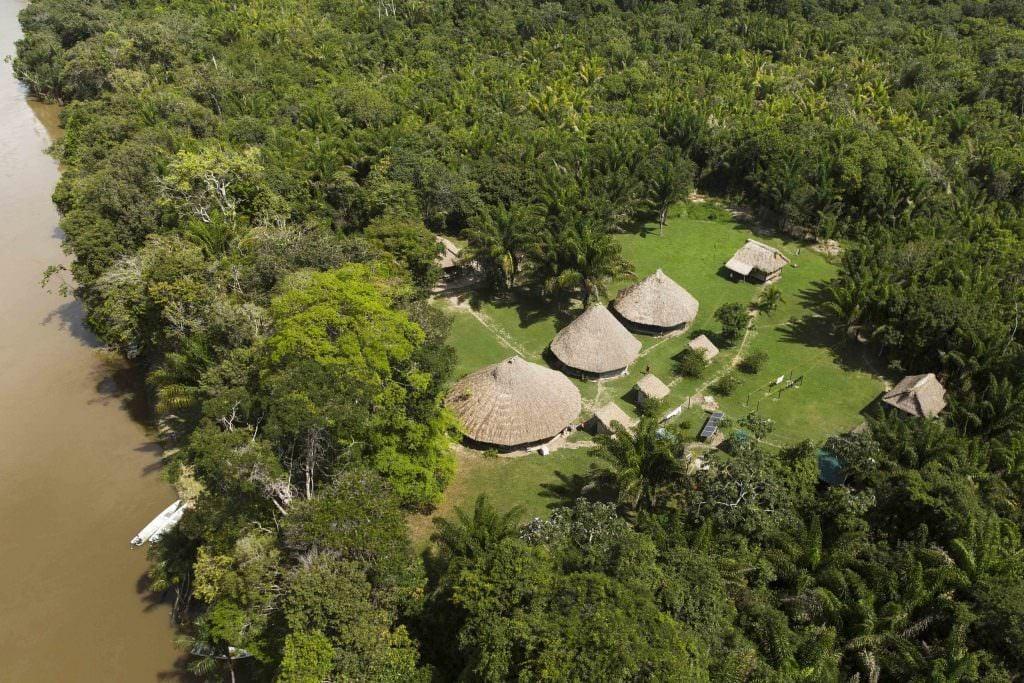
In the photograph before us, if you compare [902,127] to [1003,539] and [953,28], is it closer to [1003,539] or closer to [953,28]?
[953,28]

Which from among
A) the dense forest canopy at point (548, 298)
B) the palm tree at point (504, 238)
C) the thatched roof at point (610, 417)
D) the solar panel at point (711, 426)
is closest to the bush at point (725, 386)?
the solar panel at point (711, 426)

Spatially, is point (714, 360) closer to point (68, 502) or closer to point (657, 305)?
point (657, 305)

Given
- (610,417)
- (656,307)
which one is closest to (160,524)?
(610,417)

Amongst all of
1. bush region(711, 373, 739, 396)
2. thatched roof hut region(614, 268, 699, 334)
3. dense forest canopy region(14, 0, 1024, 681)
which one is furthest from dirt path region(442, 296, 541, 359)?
bush region(711, 373, 739, 396)

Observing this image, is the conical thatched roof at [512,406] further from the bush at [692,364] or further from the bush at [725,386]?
the bush at [725,386]

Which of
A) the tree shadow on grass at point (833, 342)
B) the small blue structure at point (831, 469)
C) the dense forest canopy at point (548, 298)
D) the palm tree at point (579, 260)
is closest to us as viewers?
the dense forest canopy at point (548, 298)

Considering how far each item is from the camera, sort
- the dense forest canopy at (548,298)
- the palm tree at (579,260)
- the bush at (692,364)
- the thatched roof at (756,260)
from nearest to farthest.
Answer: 1. the dense forest canopy at (548,298)
2. the bush at (692,364)
3. the palm tree at (579,260)
4. the thatched roof at (756,260)
